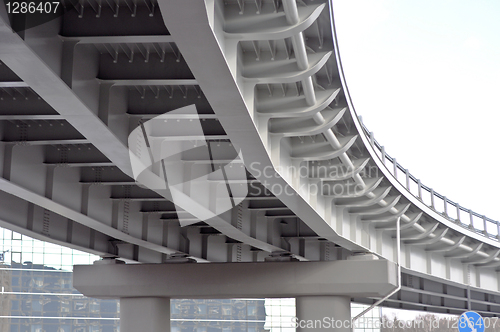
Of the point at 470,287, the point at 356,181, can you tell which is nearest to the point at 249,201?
the point at 356,181

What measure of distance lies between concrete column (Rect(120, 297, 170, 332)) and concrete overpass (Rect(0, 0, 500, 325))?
34.7 inches

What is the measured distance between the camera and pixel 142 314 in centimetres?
2248

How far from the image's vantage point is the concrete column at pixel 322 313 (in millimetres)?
20812

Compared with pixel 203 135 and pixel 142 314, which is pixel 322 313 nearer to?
pixel 142 314

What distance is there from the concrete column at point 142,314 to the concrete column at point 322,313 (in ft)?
16.3

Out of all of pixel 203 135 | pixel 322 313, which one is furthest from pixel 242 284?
pixel 203 135

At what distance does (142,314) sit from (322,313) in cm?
624

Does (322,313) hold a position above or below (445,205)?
below

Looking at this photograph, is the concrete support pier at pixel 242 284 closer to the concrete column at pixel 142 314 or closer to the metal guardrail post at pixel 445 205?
the concrete column at pixel 142 314

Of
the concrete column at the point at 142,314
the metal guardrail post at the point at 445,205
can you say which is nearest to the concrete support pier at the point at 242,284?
the concrete column at the point at 142,314

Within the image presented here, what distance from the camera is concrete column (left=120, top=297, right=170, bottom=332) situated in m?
22.4

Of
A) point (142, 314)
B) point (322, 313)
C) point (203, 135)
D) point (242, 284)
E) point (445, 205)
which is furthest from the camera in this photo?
point (142, 314)

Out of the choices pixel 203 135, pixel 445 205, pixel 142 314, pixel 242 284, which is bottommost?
pixel 142 314

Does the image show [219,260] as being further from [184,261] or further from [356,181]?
[356,181]
